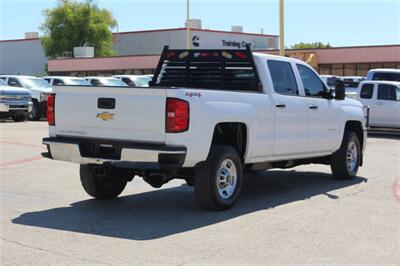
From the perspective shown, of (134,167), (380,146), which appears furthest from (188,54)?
(380,146)

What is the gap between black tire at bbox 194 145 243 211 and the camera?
7758 mm

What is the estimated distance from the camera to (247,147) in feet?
27.6

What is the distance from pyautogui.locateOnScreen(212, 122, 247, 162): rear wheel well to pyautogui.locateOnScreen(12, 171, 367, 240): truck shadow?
0.79m

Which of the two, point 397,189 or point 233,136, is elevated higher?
point 233,136

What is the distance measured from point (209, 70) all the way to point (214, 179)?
2.41 m

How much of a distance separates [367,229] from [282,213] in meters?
1.20

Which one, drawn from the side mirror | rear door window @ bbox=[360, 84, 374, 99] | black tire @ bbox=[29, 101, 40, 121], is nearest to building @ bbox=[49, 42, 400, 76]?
black tire @ bbox=[29, 101, 40, 121]

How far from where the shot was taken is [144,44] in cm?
7006

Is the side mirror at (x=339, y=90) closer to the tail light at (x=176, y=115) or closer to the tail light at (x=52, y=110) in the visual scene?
the tail light at (x=176, y=115)

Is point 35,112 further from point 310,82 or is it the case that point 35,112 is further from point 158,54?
point 158,54

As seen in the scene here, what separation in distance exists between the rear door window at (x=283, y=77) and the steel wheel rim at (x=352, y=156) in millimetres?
1865

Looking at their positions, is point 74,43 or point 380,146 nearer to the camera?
point 380,146

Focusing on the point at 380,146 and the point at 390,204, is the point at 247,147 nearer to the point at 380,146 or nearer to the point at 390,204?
the point at 390,204

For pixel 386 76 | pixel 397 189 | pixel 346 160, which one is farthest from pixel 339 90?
pixel 386 76
